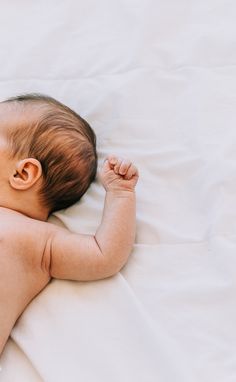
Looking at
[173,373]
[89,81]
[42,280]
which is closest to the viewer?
[173,373]

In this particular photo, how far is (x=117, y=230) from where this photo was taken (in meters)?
0.98

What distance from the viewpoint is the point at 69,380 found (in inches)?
34.7

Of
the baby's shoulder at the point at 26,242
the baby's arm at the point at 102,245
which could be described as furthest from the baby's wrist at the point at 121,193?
the baby's shoulder at the point at 26,242

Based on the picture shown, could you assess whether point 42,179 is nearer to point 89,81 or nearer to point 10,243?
point 10,243

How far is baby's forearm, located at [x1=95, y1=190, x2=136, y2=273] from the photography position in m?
0.97

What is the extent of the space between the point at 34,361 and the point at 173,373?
226mm

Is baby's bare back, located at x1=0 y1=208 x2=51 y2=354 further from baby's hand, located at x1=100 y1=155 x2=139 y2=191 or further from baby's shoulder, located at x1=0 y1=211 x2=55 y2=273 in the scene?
baby's hand, located at x1=100 y1=155 x2=139 y2=191

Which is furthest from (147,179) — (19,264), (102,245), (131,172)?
(19,264)

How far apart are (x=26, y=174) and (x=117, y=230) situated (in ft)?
0.67

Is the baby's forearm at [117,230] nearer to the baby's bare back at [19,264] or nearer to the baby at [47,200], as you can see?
the baby at [47,200]

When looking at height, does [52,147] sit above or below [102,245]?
above

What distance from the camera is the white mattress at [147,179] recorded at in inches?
35.6

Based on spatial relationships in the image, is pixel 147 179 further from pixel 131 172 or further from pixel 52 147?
pixel 52 147

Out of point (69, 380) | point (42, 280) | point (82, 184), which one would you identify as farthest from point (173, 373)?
point (82, 184)
